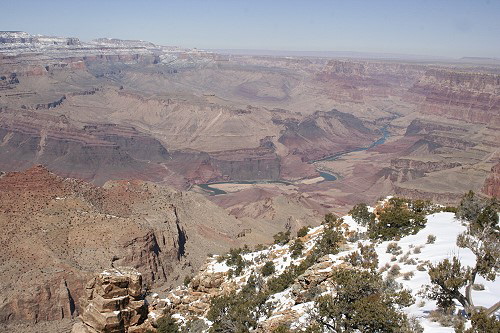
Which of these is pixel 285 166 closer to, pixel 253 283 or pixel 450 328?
pixel 253 283

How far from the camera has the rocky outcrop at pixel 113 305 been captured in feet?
65.4

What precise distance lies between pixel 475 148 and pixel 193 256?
139 meters

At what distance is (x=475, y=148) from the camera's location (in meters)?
167

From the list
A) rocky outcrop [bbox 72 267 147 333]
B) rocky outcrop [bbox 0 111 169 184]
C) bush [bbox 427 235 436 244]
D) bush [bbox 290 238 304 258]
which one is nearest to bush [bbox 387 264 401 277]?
bush [bbox 427 235 436 244]

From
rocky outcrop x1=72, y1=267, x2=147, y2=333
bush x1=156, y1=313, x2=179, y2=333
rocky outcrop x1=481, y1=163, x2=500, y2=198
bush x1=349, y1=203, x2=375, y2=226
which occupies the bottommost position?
rocky outcrop x1=481, y1=163, x2=500, y2=198

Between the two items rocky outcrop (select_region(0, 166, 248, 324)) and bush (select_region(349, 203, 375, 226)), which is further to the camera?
rocky outcrop (select_region(0, 166, 248, 324))

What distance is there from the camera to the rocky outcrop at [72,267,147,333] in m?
19.9

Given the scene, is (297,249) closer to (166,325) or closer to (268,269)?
(268,269)

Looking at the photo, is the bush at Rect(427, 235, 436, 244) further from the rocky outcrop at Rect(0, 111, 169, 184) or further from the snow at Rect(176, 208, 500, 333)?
the rocky outcrop at Rect(0, 111, 169, 184)

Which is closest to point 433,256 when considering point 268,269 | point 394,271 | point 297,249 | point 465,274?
point 394,271

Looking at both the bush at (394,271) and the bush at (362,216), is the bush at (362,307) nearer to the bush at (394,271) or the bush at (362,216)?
the bush at (394,271)

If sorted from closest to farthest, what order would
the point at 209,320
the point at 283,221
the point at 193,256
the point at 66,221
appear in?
1. the point at 209,320
2. the point at 66,221
3. the point at 193,256
4. the point at 283,221

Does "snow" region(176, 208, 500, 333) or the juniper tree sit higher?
the juniper tree

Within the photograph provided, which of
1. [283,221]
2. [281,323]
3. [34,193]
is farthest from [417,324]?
[283,221]
